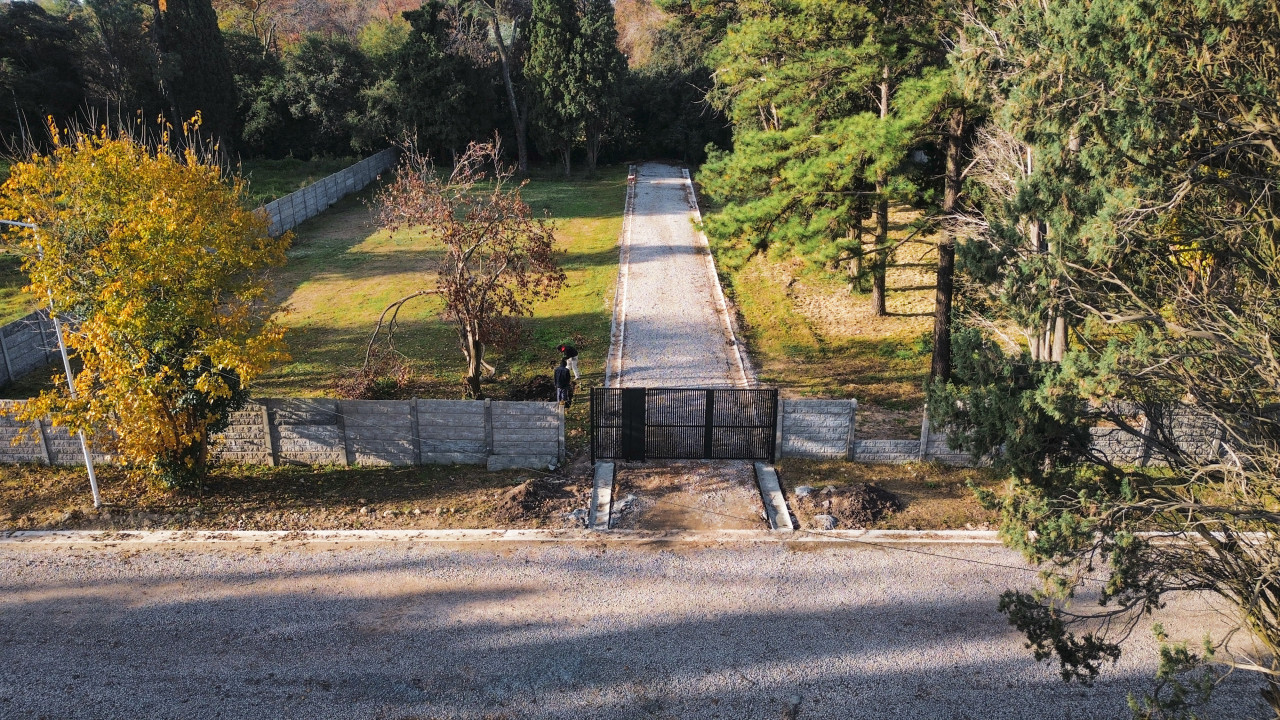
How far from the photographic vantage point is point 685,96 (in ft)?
153

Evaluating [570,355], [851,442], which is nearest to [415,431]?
[570,355]

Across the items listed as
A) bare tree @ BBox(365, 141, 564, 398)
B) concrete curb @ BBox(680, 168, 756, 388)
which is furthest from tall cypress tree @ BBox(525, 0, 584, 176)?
bare tree @ BBox(365, 141, 564, 398)

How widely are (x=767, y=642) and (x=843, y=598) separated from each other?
1410 mm

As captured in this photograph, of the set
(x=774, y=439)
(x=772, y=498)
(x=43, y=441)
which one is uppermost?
(x=43, y=441)

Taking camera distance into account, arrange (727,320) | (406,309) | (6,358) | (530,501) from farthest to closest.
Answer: (406,309) → (727,320) → (6,358) → (530,501)

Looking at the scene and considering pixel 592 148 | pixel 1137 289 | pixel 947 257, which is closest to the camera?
pixel 1137 289

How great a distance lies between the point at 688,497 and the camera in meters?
13.1

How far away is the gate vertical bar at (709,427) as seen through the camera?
13828 millimetres

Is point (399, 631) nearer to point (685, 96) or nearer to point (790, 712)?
point (790, 712)

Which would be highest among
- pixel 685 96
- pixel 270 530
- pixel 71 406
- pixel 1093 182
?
A: pixel 685 96

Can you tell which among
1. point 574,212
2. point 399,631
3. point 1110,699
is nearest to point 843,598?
point 1110,699

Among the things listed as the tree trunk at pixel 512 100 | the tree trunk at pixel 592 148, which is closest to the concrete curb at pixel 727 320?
the tree trunk at pixel 592 148

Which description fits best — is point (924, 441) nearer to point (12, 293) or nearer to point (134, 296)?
point (134, 296)

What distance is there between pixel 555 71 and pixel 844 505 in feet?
104
